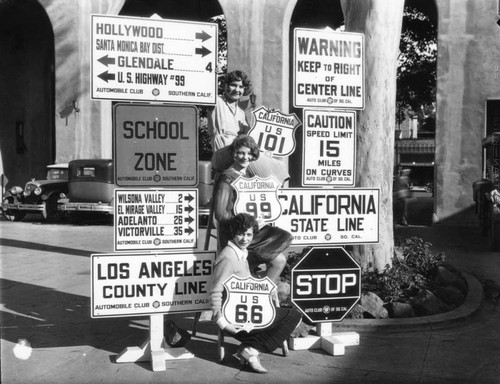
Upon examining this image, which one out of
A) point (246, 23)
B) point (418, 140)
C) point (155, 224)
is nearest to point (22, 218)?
point (246, 23)

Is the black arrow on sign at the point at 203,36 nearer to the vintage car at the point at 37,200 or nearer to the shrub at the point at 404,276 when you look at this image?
the shrub at the point at 404,276

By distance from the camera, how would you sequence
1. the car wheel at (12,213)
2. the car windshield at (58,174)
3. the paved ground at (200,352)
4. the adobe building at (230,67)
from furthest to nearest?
the car windshield at (58,174) < the car wheel at (12,213) < the adobe building at (230,67) < the paved ground at (200,352)

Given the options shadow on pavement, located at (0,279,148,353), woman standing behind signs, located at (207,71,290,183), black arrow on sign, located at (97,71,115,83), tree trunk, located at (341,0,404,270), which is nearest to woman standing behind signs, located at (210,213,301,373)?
woman standing behind signs, located at (207,71,290,183)

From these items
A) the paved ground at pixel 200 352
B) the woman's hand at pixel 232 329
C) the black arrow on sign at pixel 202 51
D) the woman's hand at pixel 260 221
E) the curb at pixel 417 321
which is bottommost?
the paved ground at pixel 200 352

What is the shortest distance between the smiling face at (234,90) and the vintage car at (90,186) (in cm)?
1065

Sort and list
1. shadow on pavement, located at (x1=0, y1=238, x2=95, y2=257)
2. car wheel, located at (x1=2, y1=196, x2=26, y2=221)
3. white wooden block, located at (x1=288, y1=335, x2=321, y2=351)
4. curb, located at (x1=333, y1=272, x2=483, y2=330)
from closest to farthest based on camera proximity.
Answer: white wooden block, located at (x1=288, y1=335, x2=321, y2=351)
curb, located at (x1=333, y1=272, x2=483, y2=330)
shadow on pavement, located at (x1=0, y1=238, x2=95, y2=257)
car wheel, located at (x1=2, y1=196, x2=26, y2=221)

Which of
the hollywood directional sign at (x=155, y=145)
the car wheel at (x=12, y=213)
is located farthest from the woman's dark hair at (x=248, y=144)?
the car wheel at (x=12, y=213)

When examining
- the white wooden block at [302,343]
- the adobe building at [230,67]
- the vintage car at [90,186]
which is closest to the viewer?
the white wooden block at [302,343]

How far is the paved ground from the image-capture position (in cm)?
466

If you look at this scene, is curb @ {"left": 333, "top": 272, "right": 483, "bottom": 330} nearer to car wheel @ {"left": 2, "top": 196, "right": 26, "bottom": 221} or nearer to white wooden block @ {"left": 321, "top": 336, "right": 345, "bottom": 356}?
white wooden block @ {"left": 321, "top": 336, "right": 345, "bottom": 356}

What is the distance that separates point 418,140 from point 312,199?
42391mm

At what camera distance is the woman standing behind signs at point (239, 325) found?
4.78 metres

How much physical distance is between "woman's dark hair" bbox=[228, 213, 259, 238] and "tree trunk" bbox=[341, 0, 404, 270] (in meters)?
2.53

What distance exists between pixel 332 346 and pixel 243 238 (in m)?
1.22
